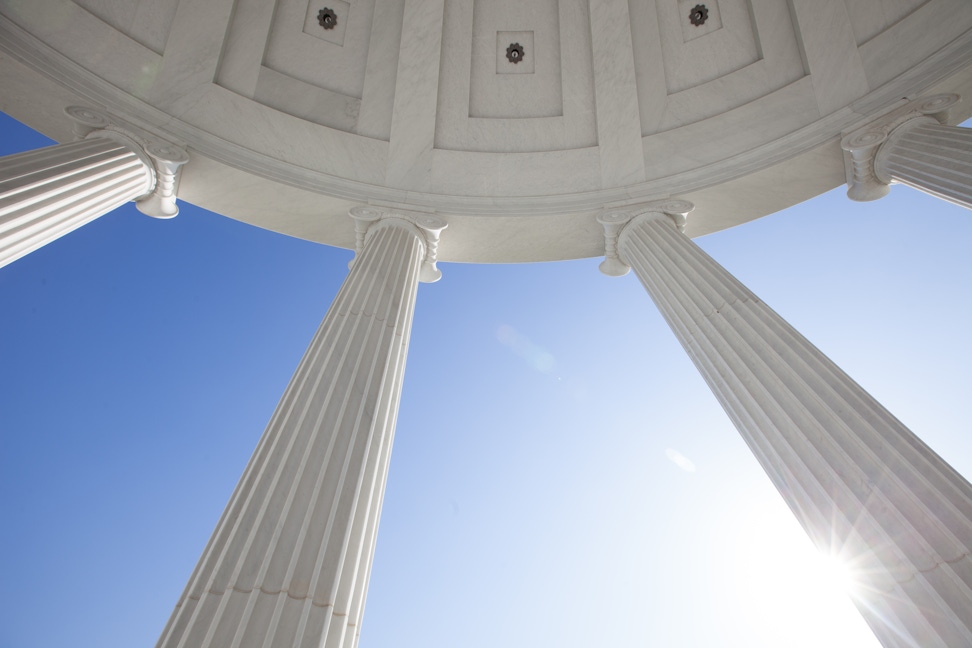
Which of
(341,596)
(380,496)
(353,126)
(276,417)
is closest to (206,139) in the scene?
(353,126)

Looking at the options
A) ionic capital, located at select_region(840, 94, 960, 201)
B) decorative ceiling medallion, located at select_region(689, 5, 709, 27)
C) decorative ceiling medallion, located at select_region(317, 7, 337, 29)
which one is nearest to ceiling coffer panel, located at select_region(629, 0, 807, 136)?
decorative ceiling medallion, located at select_region(689, 5, 709, 27)

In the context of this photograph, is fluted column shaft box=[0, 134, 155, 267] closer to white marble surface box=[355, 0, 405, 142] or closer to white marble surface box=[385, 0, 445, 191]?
white marble surface box=[355, 0, 405, 142]

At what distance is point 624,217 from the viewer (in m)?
31.5

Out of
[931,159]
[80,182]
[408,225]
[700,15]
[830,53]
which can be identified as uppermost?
[700,15]

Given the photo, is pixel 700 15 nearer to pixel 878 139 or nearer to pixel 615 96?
pixel 615 96

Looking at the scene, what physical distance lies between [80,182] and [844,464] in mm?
25733

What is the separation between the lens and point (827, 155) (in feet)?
97.7

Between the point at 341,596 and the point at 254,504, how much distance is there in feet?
10.2

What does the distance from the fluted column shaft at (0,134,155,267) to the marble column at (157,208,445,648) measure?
9.08 m

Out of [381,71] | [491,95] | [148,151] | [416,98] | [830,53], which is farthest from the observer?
[491,95]

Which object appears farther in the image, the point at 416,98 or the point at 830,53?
the point at 416,98

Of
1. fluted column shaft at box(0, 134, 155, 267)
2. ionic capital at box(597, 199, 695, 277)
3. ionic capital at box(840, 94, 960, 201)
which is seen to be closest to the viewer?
fluted column shaft at box(0, 134, 155, 267)

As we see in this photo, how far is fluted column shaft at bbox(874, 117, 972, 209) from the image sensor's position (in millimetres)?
22250

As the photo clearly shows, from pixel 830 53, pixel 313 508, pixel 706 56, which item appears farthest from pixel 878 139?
pixel 313 508
